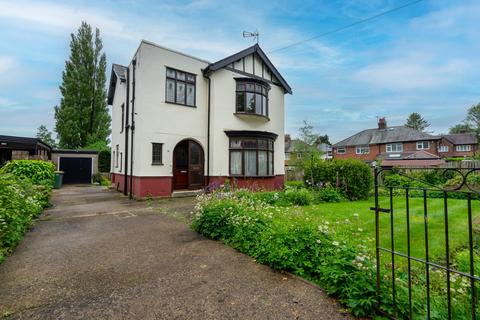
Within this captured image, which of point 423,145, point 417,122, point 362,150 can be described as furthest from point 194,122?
point 417,122

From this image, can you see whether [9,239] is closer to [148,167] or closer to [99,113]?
[148,167]

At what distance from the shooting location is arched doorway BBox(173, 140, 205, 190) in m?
11.9

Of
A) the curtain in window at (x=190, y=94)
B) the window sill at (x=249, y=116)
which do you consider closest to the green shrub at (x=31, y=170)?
the curtain in window at (x=190, y=94)

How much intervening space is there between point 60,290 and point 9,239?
2.52 metres

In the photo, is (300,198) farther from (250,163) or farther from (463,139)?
(463,139)

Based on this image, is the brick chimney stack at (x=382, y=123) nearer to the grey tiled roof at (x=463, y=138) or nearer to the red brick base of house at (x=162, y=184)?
the grey tiled roof at (x=463, y=138)

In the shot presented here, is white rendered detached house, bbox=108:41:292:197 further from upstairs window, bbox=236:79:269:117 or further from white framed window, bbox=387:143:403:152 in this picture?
white framed window, bbox=387:143:403:152

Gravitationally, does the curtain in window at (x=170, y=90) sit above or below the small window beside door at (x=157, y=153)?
above

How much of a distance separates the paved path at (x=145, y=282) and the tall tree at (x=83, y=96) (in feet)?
89.1

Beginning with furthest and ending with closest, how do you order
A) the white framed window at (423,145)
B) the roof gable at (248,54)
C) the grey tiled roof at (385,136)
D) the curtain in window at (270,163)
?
the grey tiled roof at (385,136), the white framed window at (423,145), the curtain in window at (270,163), the roof gable at (248,54)

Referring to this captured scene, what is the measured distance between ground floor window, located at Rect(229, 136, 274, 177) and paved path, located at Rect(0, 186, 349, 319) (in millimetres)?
7290

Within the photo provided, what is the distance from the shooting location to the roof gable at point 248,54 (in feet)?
39.5

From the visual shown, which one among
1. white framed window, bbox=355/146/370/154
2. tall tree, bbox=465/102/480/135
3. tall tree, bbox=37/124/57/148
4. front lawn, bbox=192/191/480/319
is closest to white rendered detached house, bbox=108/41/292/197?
front lawn, bbox=192/191/480/319

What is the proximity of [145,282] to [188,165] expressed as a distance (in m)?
9.12
